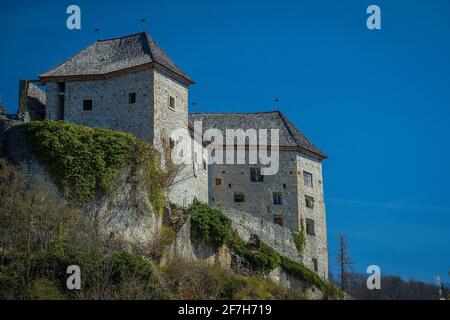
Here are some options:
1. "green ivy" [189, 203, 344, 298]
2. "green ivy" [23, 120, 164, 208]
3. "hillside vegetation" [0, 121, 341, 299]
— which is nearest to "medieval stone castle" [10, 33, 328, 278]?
"green ivy" [189, 203, 344, 298]

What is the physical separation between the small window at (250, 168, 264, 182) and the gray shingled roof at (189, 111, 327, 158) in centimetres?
300

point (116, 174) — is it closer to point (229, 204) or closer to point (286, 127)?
point (229, 204)

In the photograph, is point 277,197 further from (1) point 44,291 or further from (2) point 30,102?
(1) point 44,291

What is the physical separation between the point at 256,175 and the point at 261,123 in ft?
18.2

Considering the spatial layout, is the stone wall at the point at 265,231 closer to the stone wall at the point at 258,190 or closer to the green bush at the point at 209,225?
the green bush at the point at 209,225

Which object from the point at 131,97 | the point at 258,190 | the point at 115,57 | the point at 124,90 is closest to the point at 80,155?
the point at 131,97

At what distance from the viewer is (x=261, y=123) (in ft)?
220

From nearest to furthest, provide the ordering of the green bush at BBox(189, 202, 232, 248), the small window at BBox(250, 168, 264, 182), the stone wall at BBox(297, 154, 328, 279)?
the green bush at BBox(189, 202, 232, 248)
the stone wall at BBox(297, 154, 328, 279)
the small window at BBox(250, 168, 264, 182)

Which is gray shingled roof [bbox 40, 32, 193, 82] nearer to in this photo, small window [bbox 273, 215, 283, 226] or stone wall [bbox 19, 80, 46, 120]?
stone wall [bbox 19, 80, 46, 120]

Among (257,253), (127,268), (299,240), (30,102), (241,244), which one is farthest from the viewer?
(299,240)

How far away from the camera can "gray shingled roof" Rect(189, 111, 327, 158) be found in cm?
6525
